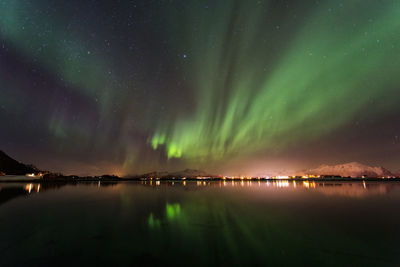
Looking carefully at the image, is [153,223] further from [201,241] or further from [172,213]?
[201,241]

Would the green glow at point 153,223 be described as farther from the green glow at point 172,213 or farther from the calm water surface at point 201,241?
the green glow at point 172,213

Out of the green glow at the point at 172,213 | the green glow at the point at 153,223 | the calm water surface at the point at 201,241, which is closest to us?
the calm water surface at the point at 201,241

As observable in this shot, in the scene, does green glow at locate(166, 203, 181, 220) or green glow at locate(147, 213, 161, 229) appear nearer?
green glow at locate(147, 213, 161, 229)

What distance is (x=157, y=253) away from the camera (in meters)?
12.9

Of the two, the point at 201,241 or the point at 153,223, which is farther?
the point at 153,223

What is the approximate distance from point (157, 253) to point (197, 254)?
96.0 inches

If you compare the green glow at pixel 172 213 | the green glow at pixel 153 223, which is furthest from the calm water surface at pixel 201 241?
A: the green glow at pixel 172 213

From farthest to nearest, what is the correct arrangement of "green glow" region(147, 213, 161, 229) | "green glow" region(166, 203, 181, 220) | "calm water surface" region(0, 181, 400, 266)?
"green glow" region(166, 203, 181, 220) → "green glow" region(147, 213, 161, 229) → "calm water surface" region(0, 181, 400, 266)

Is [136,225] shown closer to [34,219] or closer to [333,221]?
[34,219]

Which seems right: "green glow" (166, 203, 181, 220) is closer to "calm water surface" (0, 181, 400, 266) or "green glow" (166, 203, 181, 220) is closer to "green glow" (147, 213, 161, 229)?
"calm water surface" (0, 181, 400, 266)

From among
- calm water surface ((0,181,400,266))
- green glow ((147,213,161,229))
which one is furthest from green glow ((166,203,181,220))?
green glow ((147,213,161,229))

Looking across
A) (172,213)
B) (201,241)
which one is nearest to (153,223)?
(172,213)

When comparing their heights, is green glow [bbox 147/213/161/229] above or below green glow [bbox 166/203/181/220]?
below

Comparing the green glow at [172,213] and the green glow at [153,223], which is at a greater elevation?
the green glow at [172,213]
